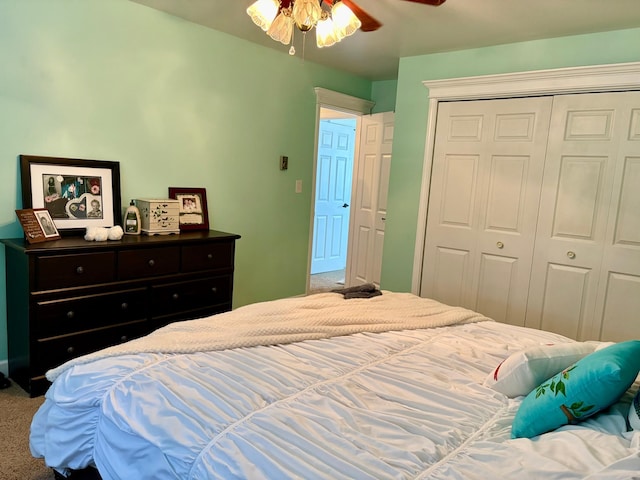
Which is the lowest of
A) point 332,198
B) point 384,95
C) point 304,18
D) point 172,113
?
point 332,198

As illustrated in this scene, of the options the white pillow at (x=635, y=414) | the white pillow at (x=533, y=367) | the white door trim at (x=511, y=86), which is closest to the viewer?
the white pillow at (x=635, y=414)

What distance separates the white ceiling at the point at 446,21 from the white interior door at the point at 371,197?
963 mm

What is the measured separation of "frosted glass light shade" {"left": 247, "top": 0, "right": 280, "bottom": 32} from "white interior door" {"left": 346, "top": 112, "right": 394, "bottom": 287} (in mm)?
2753

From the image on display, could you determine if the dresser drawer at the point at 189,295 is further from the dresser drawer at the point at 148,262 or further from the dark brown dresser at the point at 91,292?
the dresser drawer at the point at 148,262

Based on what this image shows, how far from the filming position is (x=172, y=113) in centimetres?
338

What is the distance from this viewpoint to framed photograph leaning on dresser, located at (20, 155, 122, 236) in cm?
275

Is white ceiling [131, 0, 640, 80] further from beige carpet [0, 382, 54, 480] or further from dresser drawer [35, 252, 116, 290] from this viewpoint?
beige carpet [0, 382, 54, 480]

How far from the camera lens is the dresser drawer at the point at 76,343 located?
254 centimetres

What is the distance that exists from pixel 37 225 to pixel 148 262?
24.9 inches

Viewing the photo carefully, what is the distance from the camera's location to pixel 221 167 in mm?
3750

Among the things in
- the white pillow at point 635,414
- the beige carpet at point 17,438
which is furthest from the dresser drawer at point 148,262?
the white pillow at point 635,414

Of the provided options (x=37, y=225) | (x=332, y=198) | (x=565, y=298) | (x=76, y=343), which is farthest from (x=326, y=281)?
(x=37, y=225)

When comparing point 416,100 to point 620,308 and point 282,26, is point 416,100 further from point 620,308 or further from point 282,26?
point 620,308

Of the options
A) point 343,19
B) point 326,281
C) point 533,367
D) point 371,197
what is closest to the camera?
point 533,367
